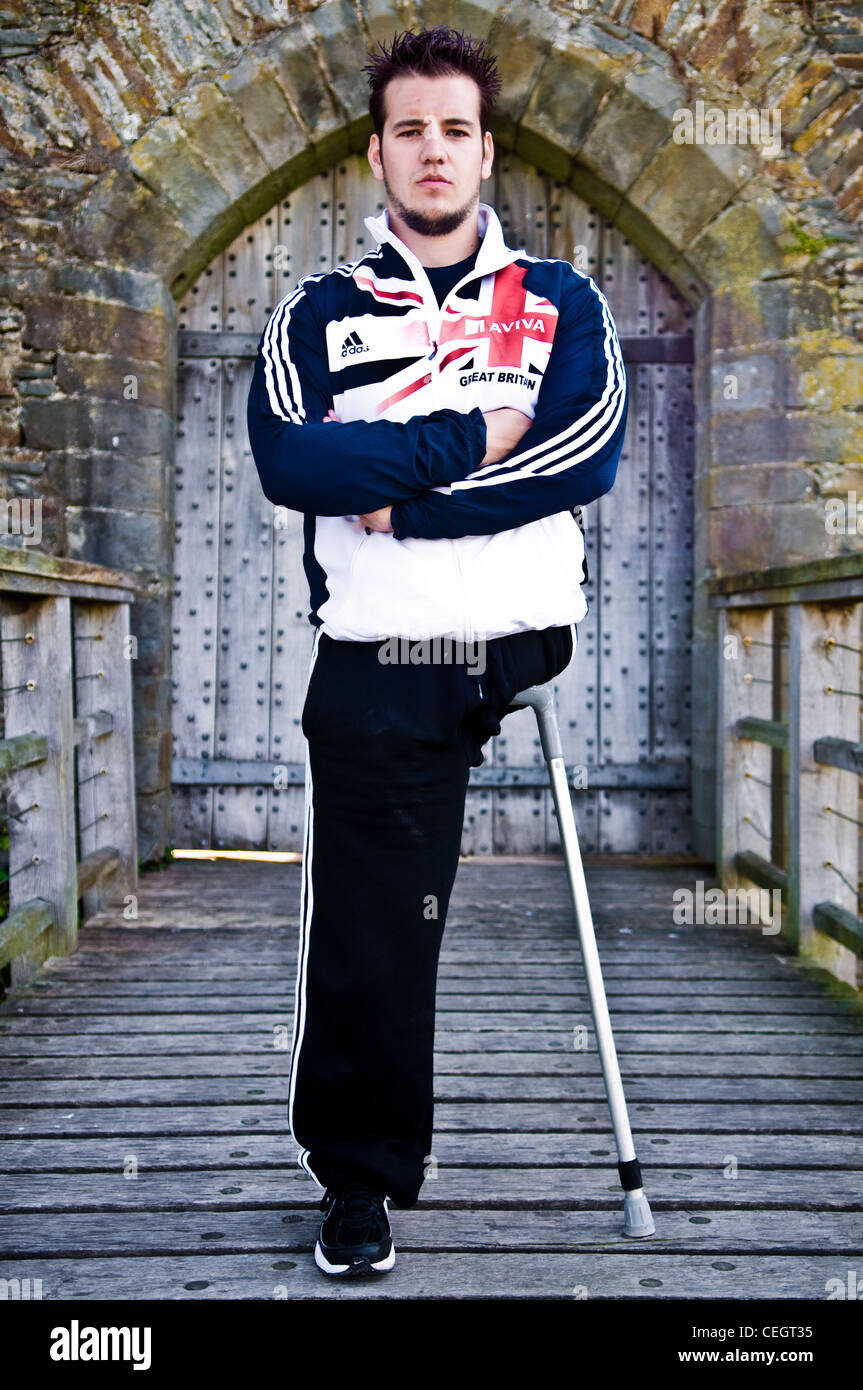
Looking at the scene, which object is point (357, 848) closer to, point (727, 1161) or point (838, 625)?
point (727, 1161)

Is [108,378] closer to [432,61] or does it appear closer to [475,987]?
[475,987]

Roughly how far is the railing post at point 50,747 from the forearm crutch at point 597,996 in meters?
1.85

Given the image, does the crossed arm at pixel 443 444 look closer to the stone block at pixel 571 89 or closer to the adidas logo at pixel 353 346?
the adidas logo at pixel 353 346

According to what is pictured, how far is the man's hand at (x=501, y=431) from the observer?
1.79 meters

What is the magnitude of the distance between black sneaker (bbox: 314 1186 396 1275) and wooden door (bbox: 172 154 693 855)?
10.3ft

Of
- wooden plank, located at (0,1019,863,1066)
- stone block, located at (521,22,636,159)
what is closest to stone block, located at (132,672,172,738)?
wooden plank, located at (0,1019,863,1066)

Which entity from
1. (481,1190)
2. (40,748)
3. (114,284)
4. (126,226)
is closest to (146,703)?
(40,748)

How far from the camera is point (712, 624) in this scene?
472 centimetres

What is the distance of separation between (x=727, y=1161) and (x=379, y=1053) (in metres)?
0.80

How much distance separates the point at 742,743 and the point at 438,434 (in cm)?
273

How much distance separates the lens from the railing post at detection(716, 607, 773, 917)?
13.5 feet

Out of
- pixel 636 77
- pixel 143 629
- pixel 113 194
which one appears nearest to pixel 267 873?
pixel 143 629

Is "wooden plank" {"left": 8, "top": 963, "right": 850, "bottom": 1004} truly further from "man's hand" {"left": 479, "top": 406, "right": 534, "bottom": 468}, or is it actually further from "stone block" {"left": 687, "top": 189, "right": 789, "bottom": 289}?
"stone block" {"left": 687, "top": 189, "right": 789, "bottom": 289}

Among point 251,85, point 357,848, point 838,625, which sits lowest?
point 357,848
